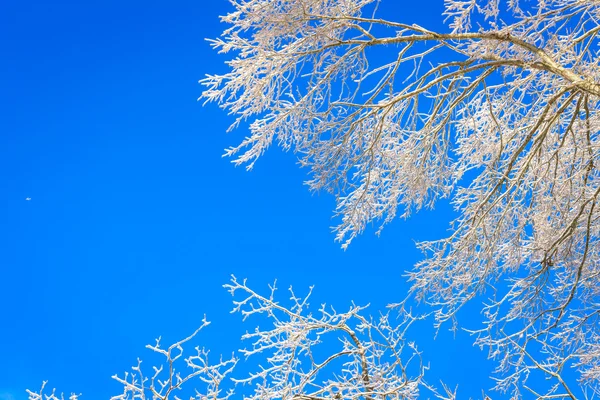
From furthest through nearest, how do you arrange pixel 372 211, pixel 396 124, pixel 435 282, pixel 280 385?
1. pixel 372 211
2. pixel 396 124
3. pixel 435 282
4. pixel 280 385

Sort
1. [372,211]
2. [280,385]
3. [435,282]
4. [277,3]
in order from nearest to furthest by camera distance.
Answer: [280,385] → [277,3] → [435,282] → [372,211]

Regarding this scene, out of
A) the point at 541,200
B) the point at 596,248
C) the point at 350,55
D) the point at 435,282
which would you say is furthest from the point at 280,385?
the point at 596,248

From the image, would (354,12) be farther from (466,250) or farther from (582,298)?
(582,298)

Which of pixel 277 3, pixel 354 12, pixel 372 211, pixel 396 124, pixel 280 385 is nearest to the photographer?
pixel 280 385

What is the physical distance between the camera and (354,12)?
5629 millimetres

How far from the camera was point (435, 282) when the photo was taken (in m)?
6.04

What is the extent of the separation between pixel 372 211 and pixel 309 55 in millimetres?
2034

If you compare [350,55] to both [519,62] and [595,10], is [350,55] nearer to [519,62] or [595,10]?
[519,62]

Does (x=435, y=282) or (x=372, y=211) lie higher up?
(x=372, y=211)

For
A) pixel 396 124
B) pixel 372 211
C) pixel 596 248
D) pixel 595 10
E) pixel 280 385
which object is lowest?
pixel 280 385

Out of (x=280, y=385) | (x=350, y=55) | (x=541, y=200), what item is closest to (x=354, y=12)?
(x=350, y=55)

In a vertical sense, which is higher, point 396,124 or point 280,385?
point 396,124

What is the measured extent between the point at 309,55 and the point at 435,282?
8.25ft

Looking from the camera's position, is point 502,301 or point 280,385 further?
point 502,301
